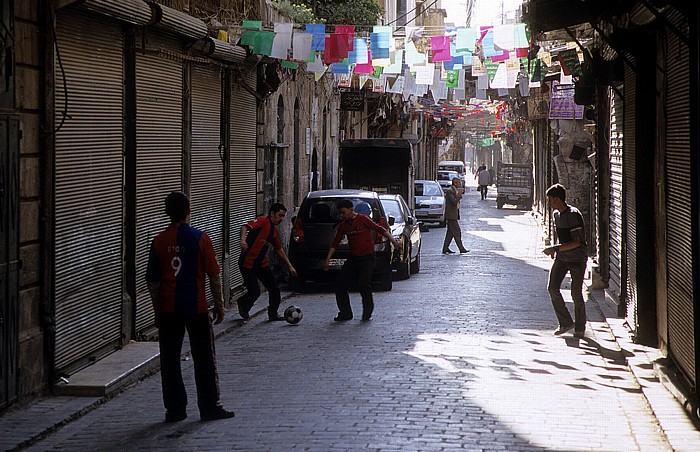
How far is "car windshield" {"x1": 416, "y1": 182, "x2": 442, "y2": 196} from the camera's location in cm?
4050

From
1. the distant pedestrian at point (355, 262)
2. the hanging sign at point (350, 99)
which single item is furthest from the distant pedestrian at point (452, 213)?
the distant pedestrian at point (355, 262)

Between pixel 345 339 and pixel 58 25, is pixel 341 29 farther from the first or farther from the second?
pixel 58 25

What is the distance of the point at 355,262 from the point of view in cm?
1505

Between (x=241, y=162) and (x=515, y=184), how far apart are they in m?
36.9

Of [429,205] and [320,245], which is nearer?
[320,245]

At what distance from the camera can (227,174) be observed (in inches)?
657

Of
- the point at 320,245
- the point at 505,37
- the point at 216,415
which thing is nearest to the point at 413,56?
the point at 505,37

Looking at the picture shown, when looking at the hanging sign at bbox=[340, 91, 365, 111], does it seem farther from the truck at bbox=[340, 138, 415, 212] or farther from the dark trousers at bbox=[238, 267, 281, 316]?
the dark trousers at bbox=[238, 267, 281, 316]

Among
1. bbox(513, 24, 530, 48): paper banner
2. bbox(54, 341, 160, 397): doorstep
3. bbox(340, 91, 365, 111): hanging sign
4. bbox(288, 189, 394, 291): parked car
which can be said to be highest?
bbox(340, 91, 365, 111): hanging sign

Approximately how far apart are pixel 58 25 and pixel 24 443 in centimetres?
396

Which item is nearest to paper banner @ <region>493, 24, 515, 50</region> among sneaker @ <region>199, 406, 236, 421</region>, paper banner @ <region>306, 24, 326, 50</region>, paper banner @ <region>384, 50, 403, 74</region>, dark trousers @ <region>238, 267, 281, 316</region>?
paper banner @ <region>384, 50, 403, 74</region>

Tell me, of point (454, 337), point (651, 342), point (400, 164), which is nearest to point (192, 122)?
point (454, 337)

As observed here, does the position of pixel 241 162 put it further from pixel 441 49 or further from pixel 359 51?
pixel 441 49

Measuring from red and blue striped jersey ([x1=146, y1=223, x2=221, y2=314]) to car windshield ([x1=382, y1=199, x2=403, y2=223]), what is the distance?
13582mm
